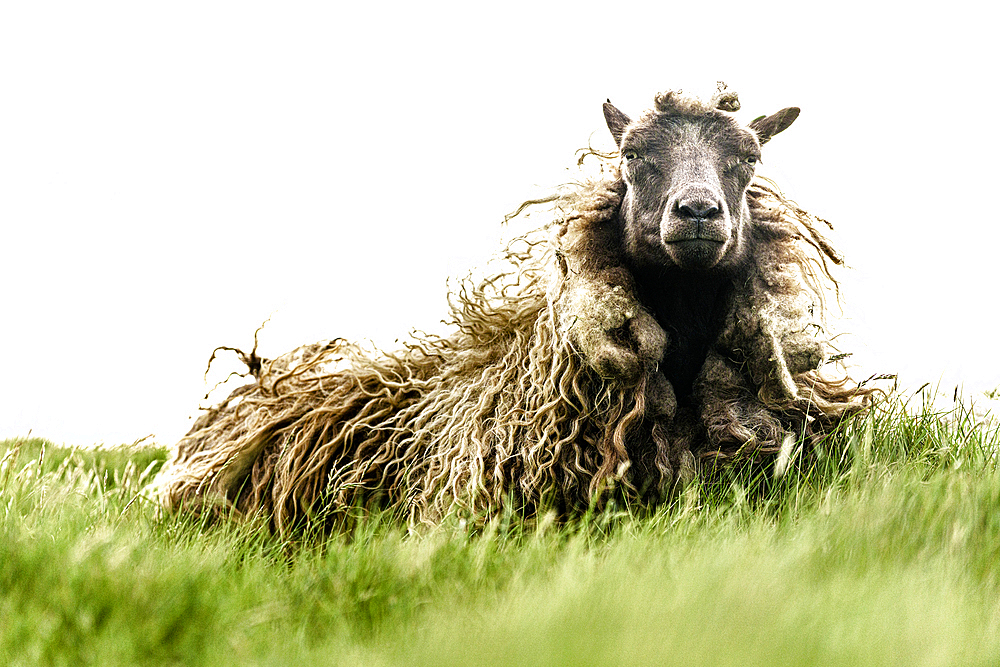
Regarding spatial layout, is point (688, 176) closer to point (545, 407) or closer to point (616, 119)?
point (616, 119)

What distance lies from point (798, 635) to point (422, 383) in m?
3.01

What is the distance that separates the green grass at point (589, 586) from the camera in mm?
2033

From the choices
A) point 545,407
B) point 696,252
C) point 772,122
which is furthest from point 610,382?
point 772,122

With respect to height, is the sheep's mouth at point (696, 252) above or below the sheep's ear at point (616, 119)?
below

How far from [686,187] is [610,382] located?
2.95 feet

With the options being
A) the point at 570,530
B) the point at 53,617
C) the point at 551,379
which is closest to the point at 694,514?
the point at 570,530

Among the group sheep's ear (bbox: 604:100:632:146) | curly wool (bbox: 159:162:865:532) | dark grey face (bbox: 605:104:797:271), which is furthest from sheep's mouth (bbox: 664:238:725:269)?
sheep's ear (bbox: 604:100:632:146)

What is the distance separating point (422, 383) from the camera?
16.0ft

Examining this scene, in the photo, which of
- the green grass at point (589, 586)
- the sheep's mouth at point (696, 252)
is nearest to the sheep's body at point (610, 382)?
the sheep's mouth at point (696, 252)

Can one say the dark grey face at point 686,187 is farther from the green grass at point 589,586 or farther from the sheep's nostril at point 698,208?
the green grass at point 589,586

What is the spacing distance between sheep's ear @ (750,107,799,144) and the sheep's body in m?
0.03

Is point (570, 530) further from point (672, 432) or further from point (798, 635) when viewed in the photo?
point (798, 635)

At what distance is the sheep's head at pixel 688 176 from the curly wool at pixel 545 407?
0.68 ft

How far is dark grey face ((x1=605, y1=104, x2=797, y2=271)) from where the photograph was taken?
374 centimetres
